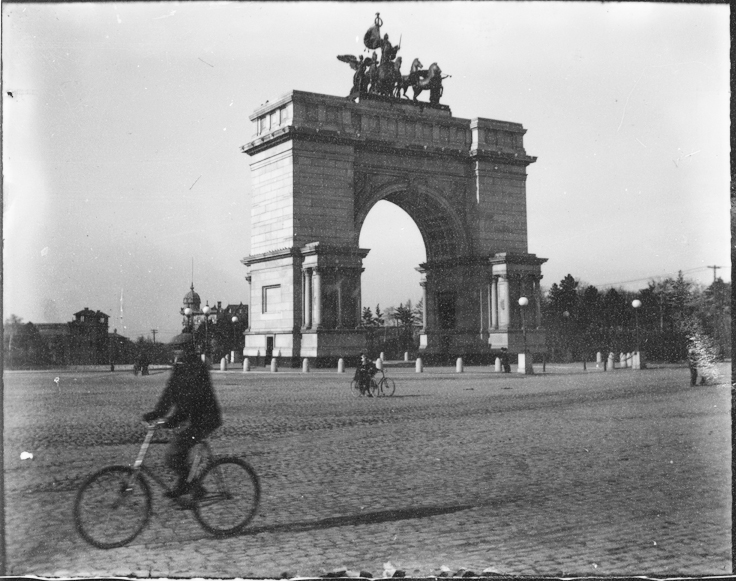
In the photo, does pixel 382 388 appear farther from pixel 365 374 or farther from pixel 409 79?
pixel 409 79

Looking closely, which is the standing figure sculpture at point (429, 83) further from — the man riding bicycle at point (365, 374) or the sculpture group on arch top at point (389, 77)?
the man riding bicycle at point (365, 374)

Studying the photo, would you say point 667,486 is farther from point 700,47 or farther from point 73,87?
point 73,87

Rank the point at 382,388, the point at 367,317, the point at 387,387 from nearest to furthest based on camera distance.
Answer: the point at 382,388
the point at 387,387
the point at 367,317

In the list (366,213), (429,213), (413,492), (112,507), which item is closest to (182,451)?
(112,507)

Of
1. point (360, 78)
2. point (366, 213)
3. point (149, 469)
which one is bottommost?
point (149, 469)

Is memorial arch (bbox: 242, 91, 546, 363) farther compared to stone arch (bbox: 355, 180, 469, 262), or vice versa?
stone arch (bbox: 355, 180, 469, 262)

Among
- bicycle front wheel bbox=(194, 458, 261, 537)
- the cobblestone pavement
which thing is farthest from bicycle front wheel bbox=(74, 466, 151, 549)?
bicycle front wheel bbox=(194, 458, 261, 537)

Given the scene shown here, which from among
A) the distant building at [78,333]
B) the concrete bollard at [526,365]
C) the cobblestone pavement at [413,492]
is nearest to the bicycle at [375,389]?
the cobblestone pavement at [413,492]

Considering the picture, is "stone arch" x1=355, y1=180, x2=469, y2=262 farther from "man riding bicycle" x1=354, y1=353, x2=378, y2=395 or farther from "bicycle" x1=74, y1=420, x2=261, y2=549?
"bicycle" x1=74, y1=420, x2=261, y2=549
